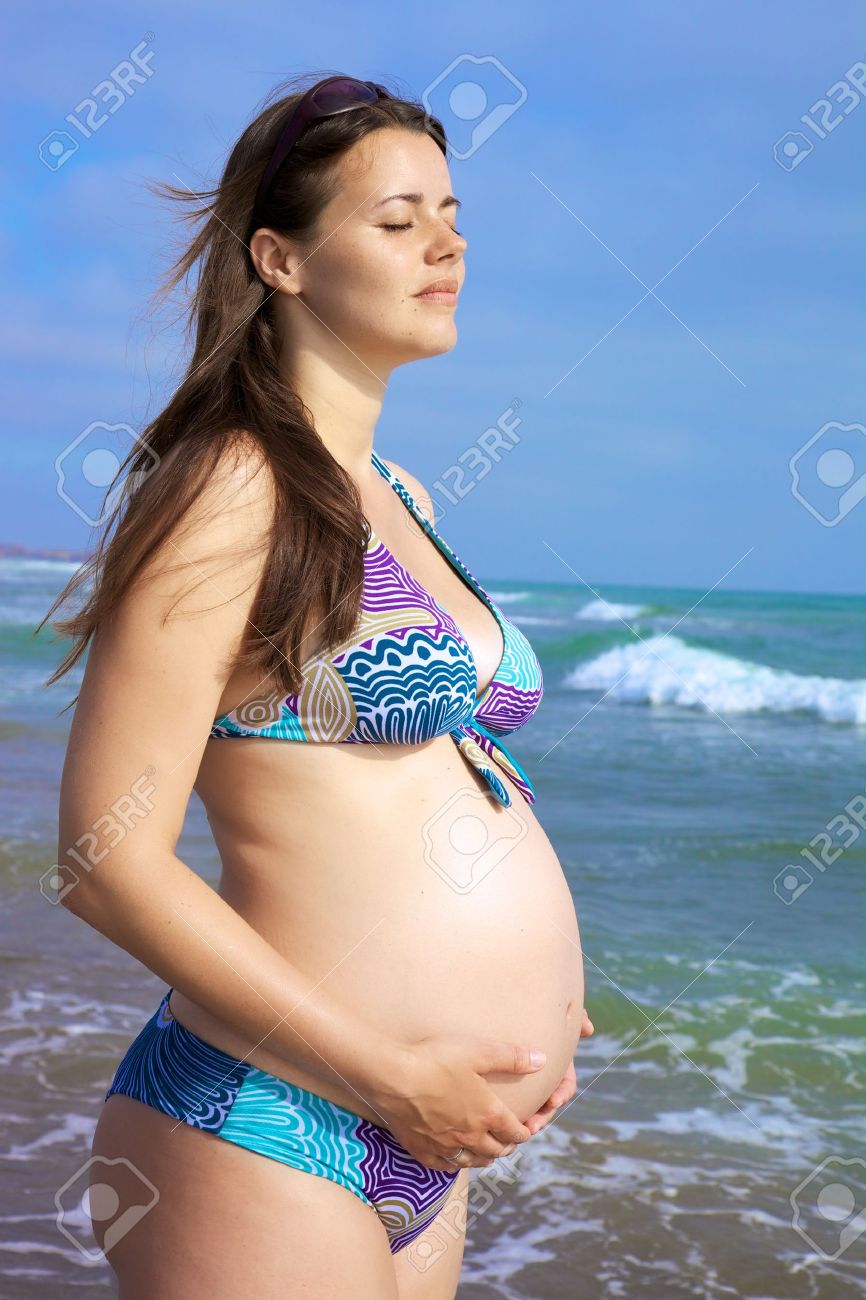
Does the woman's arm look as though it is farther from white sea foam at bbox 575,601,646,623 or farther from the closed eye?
white sea foam at bbox 575,601,646,623

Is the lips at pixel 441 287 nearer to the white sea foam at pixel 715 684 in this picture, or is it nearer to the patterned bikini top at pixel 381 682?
the patterned bikini top at pixel 381 682

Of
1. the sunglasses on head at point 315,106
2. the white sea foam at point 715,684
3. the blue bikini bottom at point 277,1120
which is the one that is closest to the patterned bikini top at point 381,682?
the blue bikini bottom at point 277,1120

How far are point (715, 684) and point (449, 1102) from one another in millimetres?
15458

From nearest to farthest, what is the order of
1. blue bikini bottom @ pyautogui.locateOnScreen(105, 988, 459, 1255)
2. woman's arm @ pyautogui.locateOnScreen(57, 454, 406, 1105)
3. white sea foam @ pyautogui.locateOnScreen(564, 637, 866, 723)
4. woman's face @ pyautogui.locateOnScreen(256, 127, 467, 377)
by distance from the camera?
woman's arm @ pyautogui.locateOnScreen(57, 454, 406, 1105) < blue bikini bottom @ pyautogui.locateOnScreen(105, 988, 459, 1255) < woman's face @ pyautogui.locateOnScreen(256, 127, 467, 377) < white sea foam @ pyautogui.locateOnScreen(564, 637, 866, 723)

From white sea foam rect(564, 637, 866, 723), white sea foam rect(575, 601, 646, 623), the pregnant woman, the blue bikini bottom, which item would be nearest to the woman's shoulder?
the pregnant woman

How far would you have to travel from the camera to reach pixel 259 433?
65.4 inches

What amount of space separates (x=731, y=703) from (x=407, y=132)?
556 inches

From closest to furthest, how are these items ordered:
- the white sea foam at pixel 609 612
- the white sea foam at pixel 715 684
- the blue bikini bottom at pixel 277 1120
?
the blue bikini bottom at pixel 277 1120 < the white sea foam at pixel 715 684 < the white sea foam at pixel 609 612

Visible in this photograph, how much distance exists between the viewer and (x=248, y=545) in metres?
1.56

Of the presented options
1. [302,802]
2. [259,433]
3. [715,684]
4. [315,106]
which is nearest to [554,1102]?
[302,802]

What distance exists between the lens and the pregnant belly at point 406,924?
168 cm

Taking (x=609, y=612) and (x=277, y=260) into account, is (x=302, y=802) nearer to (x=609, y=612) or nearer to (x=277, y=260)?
(x=277, y=260)

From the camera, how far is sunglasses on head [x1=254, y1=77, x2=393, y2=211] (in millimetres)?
1855

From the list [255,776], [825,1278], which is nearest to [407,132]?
[255,776]
